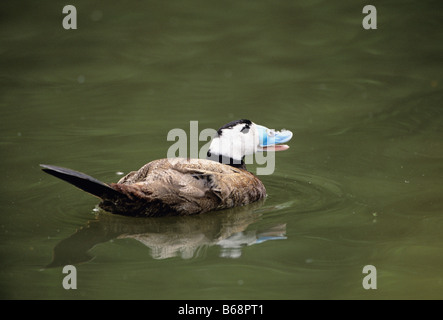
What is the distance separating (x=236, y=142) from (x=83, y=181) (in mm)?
1967

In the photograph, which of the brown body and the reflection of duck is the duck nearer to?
the brown body

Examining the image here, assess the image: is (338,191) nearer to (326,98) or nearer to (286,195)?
(286,195)

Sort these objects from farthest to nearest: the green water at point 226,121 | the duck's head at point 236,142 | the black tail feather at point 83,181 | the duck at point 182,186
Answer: the duck's head at point 236,142 < the duck at point 182,186 < the black tail feather at point 83,181 < the green water at point 226,121

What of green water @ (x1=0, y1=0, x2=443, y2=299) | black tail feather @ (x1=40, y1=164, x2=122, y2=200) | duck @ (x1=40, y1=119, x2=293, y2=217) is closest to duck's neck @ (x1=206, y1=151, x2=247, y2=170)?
duck @ (x1=40, y1=119, x2=293, y2=217)

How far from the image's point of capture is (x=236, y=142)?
8.62 metres

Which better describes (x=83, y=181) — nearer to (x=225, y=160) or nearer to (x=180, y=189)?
(x=180, y=189)

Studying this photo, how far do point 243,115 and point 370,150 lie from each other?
1893 millimetres

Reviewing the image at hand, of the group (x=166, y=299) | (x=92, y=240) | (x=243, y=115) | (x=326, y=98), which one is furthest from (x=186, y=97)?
(x=166, y=299)

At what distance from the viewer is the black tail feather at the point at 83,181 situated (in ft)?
22.8

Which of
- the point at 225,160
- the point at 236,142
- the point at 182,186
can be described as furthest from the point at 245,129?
the point at 182,186

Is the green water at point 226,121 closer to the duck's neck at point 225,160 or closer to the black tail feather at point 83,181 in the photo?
the black tail feather at point 83,181

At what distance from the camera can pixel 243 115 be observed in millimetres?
11055

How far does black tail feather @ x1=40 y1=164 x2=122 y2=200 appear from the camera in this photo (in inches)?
273

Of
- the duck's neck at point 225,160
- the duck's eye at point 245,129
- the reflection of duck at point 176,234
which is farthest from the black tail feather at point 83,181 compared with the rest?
the duck's eye at point 245,129
